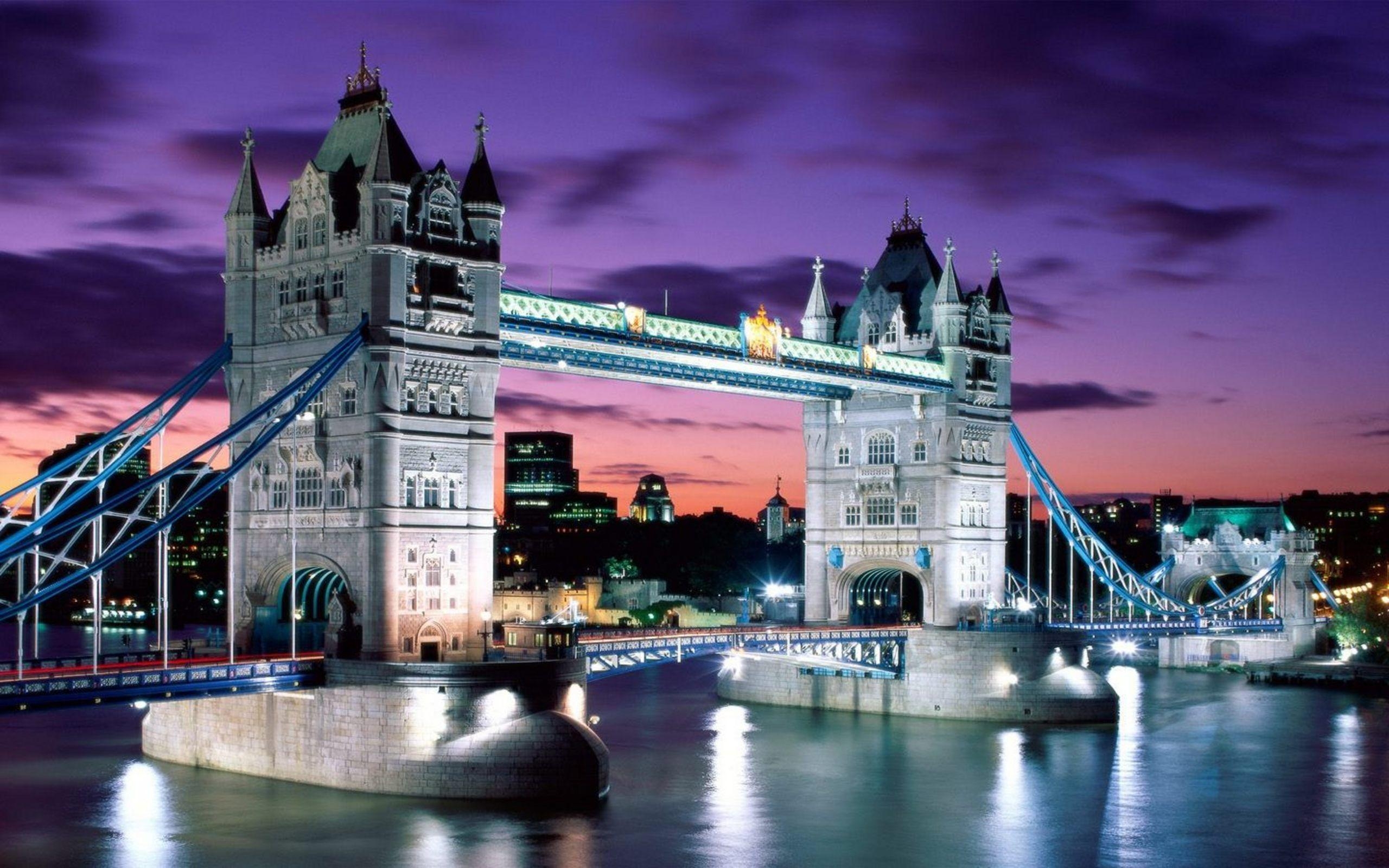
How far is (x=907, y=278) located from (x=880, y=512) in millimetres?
11161

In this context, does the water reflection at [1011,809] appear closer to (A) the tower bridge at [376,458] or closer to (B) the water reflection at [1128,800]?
(B) the water reflection at [1128,800]

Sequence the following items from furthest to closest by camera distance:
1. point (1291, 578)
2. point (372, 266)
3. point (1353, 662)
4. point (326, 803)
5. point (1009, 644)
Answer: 1. point (1291, 578)
2. point (1353, 662)
3. point (1009, 644)
4. point (372, 266)
5. point (326, 803)

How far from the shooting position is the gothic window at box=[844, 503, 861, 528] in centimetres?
8494

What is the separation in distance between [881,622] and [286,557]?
3837 cm

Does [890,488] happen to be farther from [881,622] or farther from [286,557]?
[286,557]

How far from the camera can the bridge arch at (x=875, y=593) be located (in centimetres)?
8294

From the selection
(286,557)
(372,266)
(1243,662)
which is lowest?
(1243,662)

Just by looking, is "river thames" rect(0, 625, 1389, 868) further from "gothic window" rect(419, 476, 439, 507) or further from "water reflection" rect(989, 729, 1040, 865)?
"gothic window" rect(419, 476, 439, 507)

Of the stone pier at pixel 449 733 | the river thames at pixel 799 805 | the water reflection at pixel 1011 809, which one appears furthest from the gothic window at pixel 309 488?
the water reflection at pixel 1011 809

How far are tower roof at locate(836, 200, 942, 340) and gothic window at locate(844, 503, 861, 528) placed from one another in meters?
7.92

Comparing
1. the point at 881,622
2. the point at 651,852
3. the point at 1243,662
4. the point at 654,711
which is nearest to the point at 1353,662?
the point at 1243,662

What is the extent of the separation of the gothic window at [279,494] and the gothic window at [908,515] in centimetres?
3383

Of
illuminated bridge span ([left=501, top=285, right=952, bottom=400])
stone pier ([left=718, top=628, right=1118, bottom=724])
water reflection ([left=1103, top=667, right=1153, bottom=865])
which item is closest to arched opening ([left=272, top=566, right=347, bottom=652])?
illuminated bridge span ([left=501, top=285, right=952, bottom=400])

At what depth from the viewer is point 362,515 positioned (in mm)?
55406
